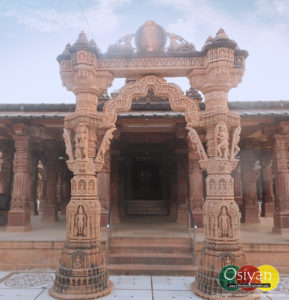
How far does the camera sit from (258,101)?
32.0 ft

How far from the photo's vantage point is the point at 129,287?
4.77 meters

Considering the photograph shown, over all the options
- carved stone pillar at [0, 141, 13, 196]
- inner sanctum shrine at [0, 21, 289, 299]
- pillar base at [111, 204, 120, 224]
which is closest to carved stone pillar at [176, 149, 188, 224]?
inner sanctum shrine at [0, 21, 289, 299]

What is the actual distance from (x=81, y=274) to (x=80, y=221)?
2.82 ft

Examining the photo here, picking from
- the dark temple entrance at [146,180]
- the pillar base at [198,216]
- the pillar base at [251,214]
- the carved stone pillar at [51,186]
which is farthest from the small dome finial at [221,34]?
the pillar base at [251,214]

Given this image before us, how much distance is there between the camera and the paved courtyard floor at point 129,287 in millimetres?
4336

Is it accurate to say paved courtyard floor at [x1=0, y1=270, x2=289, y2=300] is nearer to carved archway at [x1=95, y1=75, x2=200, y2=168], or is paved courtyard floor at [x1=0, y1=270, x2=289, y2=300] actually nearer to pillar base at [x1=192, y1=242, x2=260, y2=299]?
pillar base at [x1=192, y1=242, x2=260, y2=299]

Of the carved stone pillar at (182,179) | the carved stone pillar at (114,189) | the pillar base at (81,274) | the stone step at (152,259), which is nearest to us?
the pillar base at (81,274)

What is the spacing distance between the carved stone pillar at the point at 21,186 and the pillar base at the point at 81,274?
4610 mm

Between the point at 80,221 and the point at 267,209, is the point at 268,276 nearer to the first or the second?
the point at 80,221

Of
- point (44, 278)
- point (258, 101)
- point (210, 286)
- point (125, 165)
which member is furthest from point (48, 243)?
point (258, 101)

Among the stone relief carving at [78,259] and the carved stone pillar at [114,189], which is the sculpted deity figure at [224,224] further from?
the carved stone pillar at [114,189]

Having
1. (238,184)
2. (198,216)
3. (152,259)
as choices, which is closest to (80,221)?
(152,259)

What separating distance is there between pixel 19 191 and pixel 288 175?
Result: 29.0ft

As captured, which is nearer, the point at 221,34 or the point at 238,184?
the point at 221,34
